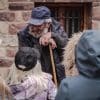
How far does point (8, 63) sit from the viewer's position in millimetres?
6789

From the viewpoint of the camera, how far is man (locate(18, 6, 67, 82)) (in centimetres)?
540

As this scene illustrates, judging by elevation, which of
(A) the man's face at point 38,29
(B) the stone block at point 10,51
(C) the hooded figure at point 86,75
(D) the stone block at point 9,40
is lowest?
(B) the stone block at point 10,51

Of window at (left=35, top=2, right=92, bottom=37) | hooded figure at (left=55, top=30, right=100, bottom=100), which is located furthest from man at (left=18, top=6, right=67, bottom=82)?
hooded figure at (left=55, top=30, right=100, bottom=100)

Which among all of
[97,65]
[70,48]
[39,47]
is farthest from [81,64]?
[39,47]

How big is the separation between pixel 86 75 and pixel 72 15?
455cm

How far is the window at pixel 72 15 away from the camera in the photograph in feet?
23.0

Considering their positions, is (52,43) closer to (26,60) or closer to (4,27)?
(26,60)

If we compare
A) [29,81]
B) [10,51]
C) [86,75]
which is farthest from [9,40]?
[86,75]

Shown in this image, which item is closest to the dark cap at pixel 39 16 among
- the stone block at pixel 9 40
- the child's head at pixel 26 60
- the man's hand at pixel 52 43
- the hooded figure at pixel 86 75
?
the man's hand at pixel 52 43

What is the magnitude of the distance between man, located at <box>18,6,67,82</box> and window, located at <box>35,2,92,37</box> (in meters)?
1.45

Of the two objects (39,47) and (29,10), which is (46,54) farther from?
(29,10)

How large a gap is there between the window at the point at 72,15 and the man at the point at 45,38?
4.76 ft

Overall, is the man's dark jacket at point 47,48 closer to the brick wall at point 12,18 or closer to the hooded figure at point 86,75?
the brick wall at point 12,18

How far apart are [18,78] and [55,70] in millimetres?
1204
